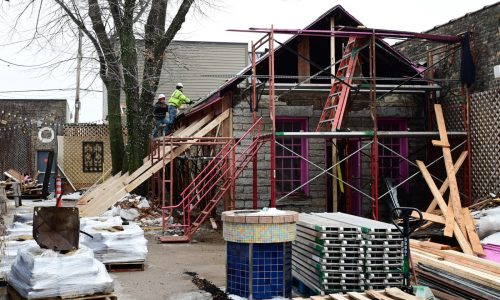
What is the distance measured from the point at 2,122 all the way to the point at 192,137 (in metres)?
18.4

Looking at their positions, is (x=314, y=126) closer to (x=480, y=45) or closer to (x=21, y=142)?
(x=480, y=45)

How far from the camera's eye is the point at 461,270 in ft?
23.5

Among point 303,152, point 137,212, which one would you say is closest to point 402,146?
point 303,152

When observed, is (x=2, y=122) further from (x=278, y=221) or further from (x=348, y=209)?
(x=278, y=221)

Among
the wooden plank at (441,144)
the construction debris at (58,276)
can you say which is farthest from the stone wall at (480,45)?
the construction debris at (58,276)

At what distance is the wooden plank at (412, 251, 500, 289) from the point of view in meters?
6.60

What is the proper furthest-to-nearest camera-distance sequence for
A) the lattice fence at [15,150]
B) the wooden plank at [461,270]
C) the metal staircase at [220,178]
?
the lattice fence at [15,150]
the metal staircase at [220,178]
the wooden plank at [461,270]

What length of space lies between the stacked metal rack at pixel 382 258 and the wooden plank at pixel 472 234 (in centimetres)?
317

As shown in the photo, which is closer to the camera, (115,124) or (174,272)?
(174,272)

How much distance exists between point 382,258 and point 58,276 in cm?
397

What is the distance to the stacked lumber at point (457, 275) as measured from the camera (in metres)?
6.66

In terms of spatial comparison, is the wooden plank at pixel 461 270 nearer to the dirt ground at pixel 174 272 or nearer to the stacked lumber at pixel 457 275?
the stacked lumber at pixel 457 275

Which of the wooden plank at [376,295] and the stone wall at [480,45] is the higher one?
the stone wall at [480,45]

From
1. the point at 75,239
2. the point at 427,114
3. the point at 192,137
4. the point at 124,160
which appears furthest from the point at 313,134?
the point at 124,160
